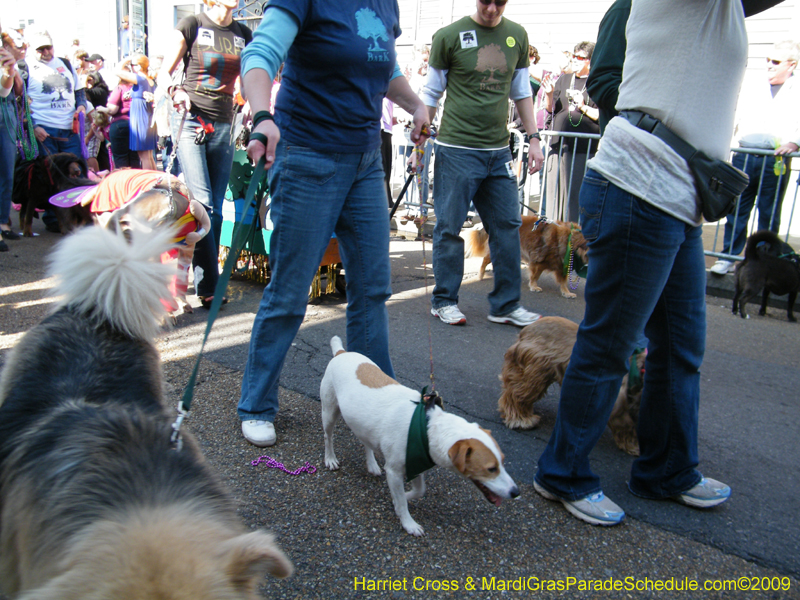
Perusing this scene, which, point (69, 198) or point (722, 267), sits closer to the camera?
point (69, 198)

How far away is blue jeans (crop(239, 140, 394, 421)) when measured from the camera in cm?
263

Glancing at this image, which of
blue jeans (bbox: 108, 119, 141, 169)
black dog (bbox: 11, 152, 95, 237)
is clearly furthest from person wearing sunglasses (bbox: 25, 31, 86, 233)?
blue jeans (bbox: 108, 119, 141, 169)

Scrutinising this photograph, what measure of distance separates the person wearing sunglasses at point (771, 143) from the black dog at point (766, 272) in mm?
830

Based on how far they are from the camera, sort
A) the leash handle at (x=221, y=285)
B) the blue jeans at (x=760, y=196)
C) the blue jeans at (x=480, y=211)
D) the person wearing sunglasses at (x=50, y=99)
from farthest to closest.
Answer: the person wearing sunglasses at (x=50, y=99), the blue jeans at (x=760, y=196), the blue jeans at (x=480, y=211), the leash handle at (x=221, y=285)

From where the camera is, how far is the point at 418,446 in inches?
85.3

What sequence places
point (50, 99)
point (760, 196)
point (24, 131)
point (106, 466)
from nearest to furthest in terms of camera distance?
point (106, 466) < point (760, 196) < point (24, 131) < point (50, 99)

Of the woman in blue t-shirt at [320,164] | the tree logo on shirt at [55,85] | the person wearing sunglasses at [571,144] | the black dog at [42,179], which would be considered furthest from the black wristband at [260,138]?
the tree logo on shirt at [55,85]

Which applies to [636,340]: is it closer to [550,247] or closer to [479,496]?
[479,496]

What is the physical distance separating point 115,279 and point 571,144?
6.66 meters

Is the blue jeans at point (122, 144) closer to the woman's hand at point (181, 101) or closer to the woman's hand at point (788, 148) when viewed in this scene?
the woman's hand at point (181, 101)

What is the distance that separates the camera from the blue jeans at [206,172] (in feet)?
15.2

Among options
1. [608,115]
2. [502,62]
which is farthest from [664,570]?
[502,62]

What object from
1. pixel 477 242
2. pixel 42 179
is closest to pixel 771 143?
pixel 477 242

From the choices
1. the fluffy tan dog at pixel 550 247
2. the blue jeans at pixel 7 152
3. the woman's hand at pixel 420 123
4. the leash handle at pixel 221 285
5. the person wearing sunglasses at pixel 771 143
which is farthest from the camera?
the blue jeans at pixel 7 152
